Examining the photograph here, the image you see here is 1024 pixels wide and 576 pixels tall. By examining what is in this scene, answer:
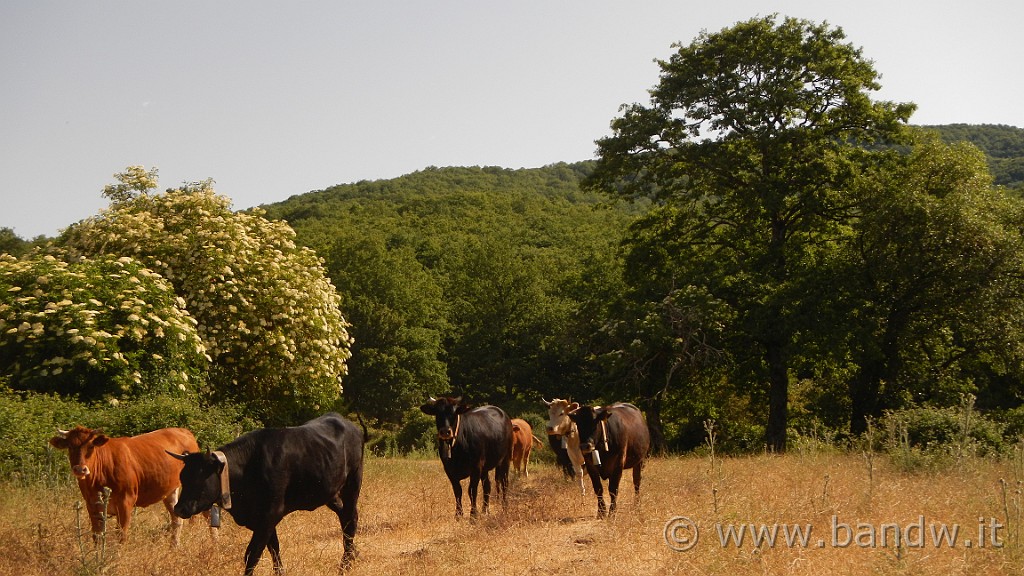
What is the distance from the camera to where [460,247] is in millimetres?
67562

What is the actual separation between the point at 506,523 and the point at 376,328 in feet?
115

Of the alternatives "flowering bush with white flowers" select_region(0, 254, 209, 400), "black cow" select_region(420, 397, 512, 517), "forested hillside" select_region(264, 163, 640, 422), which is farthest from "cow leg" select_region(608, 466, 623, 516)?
"forested hillside" select_region(264, 163, 640, 422)

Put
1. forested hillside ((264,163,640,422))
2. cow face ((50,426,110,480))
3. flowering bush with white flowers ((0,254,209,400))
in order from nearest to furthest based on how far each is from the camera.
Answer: cow face ((50,426,110,480)) → flowering bush with white flowers ((0,254,209,400)) → forested hillside ((264,163,640,422))

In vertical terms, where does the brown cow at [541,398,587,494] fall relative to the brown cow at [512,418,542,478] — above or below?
above

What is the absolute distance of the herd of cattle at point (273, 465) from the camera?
731 centimetres

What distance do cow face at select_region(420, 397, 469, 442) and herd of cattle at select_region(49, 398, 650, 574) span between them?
0.02 m

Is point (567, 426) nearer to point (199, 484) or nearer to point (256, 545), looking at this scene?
point (256, 545)

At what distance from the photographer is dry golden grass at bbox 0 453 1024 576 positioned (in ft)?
22.6

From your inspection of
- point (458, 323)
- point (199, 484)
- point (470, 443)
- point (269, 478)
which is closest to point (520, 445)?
point (470, 443)

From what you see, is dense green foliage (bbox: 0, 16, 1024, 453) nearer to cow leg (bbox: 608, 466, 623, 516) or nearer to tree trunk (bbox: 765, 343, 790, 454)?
tree trunk (bbox: 765, 343, 790, 454)

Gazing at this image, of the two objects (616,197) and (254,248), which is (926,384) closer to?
(616,197)

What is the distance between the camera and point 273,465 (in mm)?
7602

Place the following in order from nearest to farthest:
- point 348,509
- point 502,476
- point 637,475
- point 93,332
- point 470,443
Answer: point 348,509 → point 470,443 → point 637,475 → point 502,476 → point 93,332

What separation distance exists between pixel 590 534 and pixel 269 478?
4060 mm
